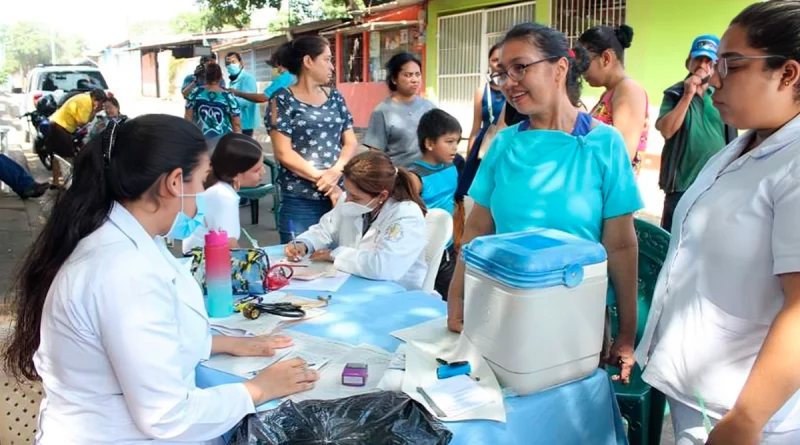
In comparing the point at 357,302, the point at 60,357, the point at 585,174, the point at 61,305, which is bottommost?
the point at 357,302

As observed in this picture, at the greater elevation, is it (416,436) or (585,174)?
(585,174)

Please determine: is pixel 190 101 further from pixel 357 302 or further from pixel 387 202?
pixel 357 302

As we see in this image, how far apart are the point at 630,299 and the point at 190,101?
17.6ft

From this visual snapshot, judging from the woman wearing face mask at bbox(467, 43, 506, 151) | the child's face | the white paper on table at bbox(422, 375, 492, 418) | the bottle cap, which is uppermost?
the woman wearing face mask at bbox(467, 43, 506, 151)

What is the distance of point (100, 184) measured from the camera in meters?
1.43

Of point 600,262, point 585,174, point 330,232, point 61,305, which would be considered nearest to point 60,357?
point 61,305

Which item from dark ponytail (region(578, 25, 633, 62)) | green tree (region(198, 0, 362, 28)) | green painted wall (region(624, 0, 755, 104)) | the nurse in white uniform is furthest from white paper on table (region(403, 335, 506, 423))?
green tree (region(198, 0, 362, 28))

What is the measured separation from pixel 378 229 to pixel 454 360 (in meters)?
1.22

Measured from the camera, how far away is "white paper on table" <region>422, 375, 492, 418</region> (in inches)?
54.4

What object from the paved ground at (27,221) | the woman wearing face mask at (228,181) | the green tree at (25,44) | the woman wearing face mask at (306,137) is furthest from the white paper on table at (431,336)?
the green tree at (25,44)

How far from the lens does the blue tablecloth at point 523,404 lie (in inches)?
54.9

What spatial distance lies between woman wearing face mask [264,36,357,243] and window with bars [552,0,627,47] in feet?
19.8

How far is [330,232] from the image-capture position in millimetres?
3014

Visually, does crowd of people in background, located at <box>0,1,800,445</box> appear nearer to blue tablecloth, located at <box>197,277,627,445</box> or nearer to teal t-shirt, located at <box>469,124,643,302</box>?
teal t-shirt, located at <box>469,124,643,302</box>
